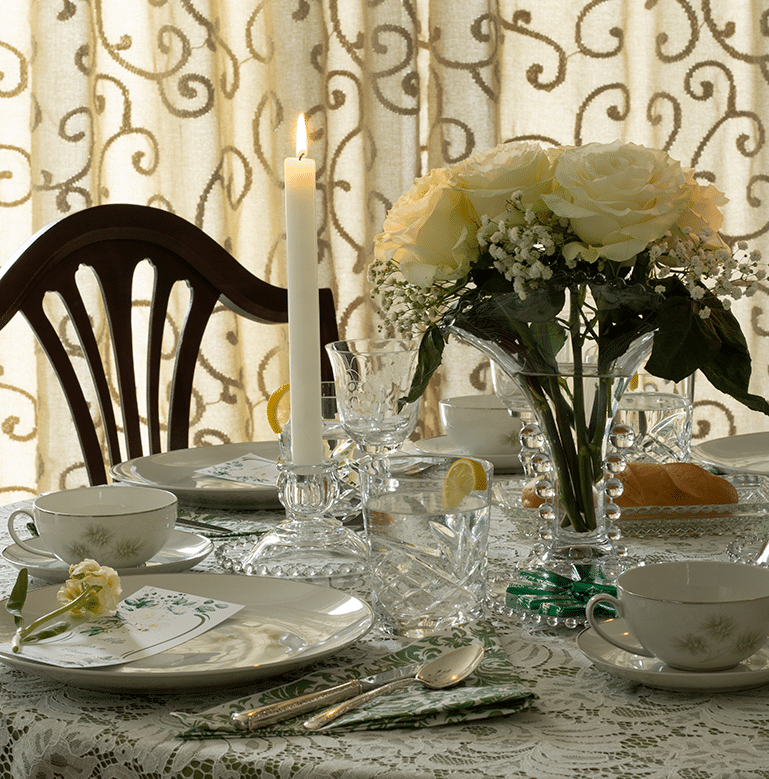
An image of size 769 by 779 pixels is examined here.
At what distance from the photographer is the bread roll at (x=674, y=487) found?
930mm

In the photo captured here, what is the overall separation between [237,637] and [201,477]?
52 centimetres

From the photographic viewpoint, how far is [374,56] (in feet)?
7.27

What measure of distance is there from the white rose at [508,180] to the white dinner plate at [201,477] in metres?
0.44

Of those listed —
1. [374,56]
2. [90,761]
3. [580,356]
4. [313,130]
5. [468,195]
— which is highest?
[374,56]

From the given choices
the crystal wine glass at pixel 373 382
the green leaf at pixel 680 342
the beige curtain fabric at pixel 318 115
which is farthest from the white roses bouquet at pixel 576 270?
the beige curtain fabric at pixel 318 115

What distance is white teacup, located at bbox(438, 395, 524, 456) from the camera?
3.91ft

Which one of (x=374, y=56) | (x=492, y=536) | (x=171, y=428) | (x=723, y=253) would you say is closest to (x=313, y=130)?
(x=374, y=56)

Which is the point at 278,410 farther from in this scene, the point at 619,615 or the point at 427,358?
the point at 619,615

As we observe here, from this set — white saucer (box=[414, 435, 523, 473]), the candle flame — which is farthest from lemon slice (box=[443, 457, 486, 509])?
white saucer (box=[414, 435, 523, 473])

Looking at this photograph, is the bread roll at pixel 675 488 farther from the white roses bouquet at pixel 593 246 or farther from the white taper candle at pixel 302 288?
the white taper candle at pixel 302 288

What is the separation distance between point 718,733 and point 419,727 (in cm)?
15

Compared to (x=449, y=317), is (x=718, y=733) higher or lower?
lower

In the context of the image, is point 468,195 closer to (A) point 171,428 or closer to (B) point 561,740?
(B) point 561,740

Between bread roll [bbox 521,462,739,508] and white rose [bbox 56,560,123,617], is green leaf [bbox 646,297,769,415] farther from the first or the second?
white rose [bbox 56,560,123,617]
